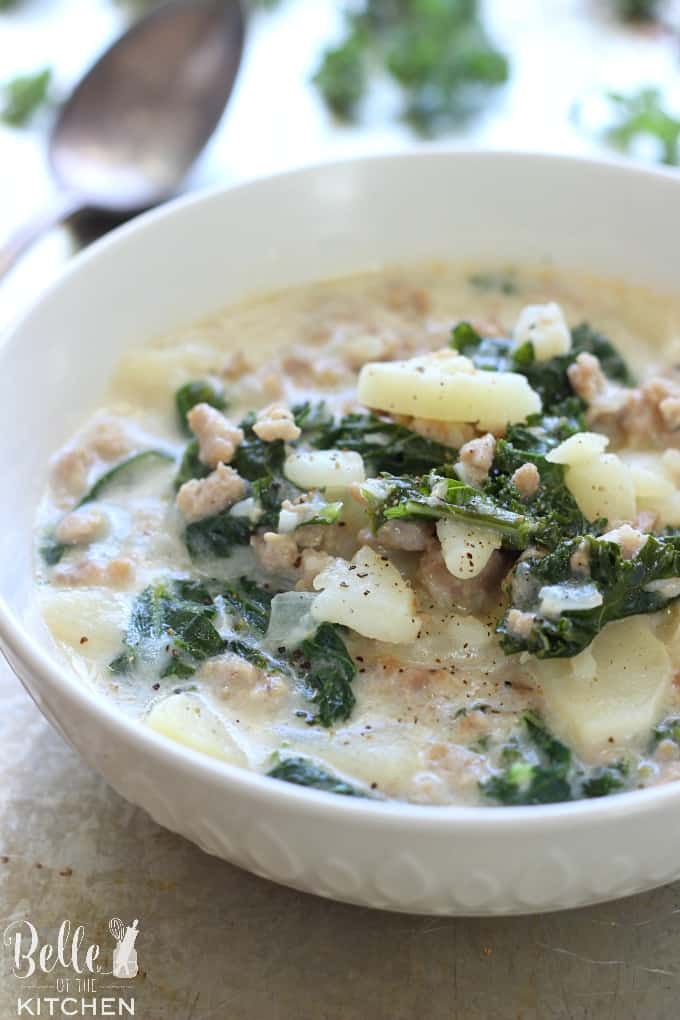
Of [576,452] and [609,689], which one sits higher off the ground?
[576,452]

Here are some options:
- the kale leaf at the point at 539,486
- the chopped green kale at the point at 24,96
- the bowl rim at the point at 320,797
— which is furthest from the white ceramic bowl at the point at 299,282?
the chopped green kale at the point at 24,96

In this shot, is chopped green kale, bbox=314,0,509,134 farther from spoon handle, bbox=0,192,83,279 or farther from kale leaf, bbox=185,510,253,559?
kale leaf, bbox=185,510,253,559

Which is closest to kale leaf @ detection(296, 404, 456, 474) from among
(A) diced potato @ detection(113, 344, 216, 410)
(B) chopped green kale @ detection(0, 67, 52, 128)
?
(A) diced potato @ detection(113, 344, 216, 410)

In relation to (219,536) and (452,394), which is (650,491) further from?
(219,536)

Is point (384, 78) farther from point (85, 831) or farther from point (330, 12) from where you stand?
point (85, 831)

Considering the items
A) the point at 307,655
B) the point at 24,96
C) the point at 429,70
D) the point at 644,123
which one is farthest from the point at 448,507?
the point at 24,96

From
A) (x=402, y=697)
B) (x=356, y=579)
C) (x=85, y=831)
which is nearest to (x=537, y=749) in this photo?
(x=402, y=697)

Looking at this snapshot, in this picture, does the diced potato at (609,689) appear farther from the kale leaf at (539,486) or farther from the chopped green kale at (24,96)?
the chopped green kale at (24,96)

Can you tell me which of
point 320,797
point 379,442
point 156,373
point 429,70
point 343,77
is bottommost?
point 429,70
